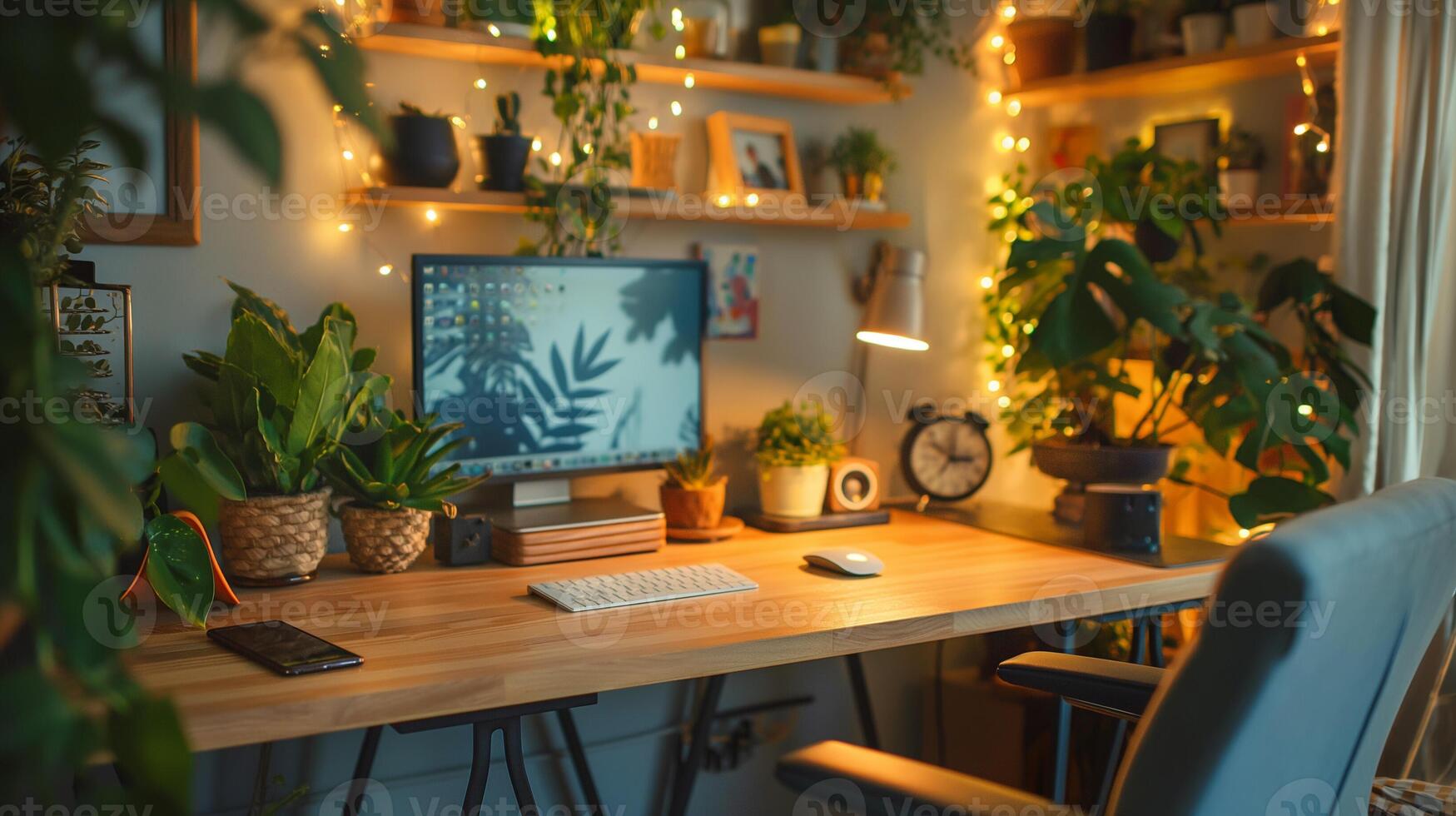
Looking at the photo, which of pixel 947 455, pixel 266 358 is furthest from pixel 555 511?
pixel 947 455

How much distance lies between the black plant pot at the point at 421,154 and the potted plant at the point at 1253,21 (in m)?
1.57

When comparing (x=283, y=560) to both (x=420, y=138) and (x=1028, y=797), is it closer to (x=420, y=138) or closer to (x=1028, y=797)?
(x=420, y=138)

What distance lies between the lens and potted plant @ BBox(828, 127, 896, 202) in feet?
8.02

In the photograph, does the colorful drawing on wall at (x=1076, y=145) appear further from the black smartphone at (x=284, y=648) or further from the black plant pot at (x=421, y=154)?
the black smartphone at (x=284, y=648)

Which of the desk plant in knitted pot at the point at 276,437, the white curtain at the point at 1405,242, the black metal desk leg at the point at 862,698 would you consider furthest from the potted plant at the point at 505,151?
the white curtain at the point at 1405,242

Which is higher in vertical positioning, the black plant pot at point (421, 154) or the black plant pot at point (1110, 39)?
the black plant pot at point (1110, 39)

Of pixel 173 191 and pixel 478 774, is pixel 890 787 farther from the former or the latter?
pixel 173 191

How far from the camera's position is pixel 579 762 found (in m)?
2.18

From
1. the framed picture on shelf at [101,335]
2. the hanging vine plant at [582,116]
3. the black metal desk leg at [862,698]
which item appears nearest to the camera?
the framed picture on shelf at [101,335]

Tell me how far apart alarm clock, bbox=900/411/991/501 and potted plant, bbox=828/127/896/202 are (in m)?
0.48

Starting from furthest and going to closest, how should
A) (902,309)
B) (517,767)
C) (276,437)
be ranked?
(902,309) < (276,437) < (517,767)

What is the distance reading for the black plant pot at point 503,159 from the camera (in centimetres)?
203

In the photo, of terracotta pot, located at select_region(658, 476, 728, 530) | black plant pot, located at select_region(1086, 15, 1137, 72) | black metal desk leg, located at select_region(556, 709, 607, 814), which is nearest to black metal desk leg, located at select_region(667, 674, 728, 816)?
black metal desk leg, located at select_region(556, 709, 607, 814)

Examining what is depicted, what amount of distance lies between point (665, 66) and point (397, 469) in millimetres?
894
